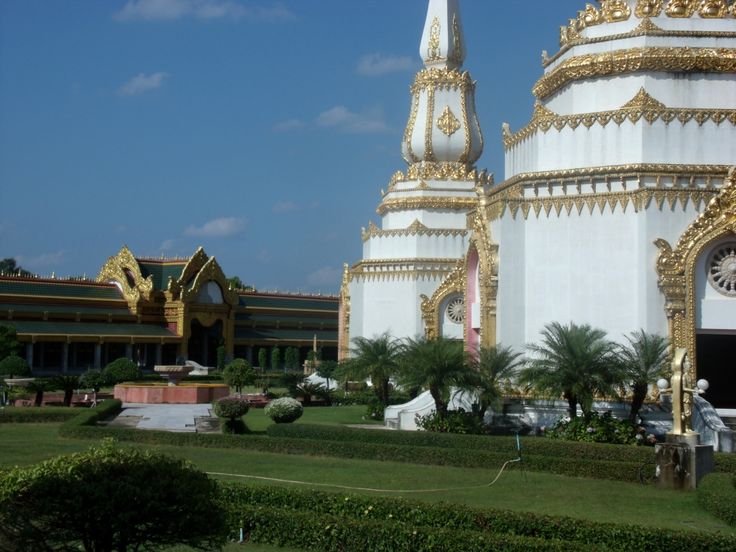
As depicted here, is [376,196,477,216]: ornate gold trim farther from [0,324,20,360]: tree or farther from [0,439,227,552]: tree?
[0,439,227,552]: tree

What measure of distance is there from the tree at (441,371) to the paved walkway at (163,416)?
6877 mm

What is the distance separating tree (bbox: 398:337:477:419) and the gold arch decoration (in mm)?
5341

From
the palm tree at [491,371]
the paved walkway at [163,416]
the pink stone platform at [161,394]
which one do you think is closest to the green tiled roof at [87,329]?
the pink stone platform at [161,394]

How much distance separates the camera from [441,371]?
947 inches

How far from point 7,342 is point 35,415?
19.8 metres

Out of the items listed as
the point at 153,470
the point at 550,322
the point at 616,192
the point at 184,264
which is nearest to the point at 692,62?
the point at 616,192

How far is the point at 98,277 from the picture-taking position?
67000 millimetres

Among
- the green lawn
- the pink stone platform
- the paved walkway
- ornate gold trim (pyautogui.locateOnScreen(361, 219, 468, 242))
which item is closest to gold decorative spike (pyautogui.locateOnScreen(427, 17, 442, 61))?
ornate gold trim (pyautogui.locateOnScreen(361, 219, 468, 242))

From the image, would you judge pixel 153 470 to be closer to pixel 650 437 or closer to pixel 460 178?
pixel 650 437

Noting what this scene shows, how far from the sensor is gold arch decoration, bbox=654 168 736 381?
973 inches

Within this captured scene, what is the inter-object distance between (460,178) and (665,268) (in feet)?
70.2

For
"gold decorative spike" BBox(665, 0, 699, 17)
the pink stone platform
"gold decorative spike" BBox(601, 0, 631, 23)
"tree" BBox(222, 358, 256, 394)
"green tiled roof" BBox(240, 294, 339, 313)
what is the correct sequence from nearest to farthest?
"gold decorative spike" BBox(665, 0, 699, 17), "gold decorative spike" BBox(601, 0, 631, 23), the pink stone platform, "tree" BBox(222, 358, 256, 394), "green tiled roof" BBox(240, 294, 339, 313)

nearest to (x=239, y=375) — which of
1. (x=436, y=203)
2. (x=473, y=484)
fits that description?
(x=436, y=203)

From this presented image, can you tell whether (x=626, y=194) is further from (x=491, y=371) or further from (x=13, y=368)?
(x=13, y=368)
